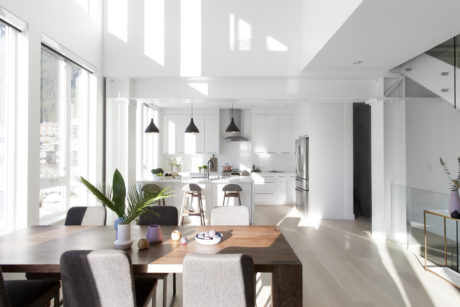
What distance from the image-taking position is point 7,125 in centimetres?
294

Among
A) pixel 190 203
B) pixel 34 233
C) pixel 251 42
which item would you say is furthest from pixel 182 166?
pixel 34 233

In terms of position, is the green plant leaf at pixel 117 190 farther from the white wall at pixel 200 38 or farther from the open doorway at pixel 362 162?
the open doorway at pixel 362 162

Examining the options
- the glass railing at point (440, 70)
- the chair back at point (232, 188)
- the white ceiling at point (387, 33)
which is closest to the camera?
the white ceiling at point (387, 33)

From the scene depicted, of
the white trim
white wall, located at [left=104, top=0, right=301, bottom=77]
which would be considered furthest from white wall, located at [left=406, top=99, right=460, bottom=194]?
the white trim

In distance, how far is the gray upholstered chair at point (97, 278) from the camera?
1.52 meters

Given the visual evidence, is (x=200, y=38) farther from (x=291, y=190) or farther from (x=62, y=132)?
(x=291, y=190)

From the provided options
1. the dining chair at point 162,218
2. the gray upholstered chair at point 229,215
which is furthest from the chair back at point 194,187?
the gray upholstered chair at point 229,215

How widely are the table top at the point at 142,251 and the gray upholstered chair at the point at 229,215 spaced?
8.9 inches

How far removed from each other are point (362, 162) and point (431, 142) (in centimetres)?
247

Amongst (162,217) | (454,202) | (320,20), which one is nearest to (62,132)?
(162,217)

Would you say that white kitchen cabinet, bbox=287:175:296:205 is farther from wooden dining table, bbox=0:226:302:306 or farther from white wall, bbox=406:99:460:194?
wooden dining table, bbox=0:226:302:306

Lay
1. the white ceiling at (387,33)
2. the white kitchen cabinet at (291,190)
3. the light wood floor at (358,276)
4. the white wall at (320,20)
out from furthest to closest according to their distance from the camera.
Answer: the white kitchen cabinet at (291,190)
the white wall at (320,20)
the light wood floor at (358,276)
the white ceiling at (387,33)

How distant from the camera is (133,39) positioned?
15.4 ft

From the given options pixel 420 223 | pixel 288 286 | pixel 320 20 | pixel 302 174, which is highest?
pixel 320 20
